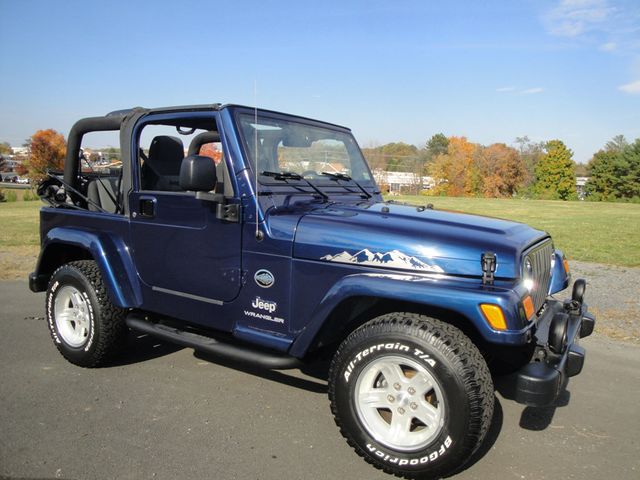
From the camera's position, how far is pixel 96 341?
4.07m

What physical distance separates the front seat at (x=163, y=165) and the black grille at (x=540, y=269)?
2758 millimetres

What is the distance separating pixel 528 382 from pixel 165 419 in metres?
2.29

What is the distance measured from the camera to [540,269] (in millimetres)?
3312

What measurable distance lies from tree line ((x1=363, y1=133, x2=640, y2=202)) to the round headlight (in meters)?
53.4

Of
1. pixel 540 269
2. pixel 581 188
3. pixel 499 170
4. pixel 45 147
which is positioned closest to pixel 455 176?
pixel 499 170

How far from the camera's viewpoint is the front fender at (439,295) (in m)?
2.49

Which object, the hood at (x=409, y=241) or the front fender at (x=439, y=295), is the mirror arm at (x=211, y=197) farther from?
the front fender at (x=439, y=295)

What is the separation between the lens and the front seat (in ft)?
13.4

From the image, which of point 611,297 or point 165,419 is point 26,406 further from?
point 611,297

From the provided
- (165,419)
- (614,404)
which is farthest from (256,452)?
(614,404)

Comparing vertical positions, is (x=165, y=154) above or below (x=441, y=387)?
above

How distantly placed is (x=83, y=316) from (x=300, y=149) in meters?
2.33

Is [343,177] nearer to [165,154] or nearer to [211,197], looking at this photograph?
[211,197]

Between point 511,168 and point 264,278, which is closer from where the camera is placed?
point 264,278
